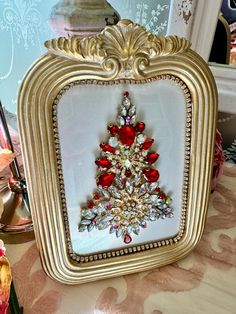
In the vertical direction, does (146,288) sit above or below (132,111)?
below

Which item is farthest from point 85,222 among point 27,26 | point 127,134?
point 27,26

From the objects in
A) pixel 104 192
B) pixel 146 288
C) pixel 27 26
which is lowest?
pixel 146 288

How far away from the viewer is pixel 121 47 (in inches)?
11.4

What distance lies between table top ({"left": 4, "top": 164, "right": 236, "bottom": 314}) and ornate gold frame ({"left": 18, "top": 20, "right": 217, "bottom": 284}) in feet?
0.05

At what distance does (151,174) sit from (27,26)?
429 millimetres

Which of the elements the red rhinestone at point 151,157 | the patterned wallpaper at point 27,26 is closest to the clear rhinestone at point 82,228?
the red rhinestone at point 151,157

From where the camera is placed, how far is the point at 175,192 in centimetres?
38

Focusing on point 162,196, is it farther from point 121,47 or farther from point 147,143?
point 121,47

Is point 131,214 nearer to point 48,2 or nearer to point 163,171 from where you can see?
point 163,171

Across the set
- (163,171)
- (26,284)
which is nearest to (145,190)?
(163,171)

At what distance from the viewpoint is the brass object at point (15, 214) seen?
419 mm

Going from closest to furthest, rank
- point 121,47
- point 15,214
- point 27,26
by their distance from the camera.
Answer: point 121,47 → point 15,214 → point 27,26

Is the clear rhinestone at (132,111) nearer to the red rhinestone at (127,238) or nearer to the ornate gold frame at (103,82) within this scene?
the ornate gold frame at (103,82)

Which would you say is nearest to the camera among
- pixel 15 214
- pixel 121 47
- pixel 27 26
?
pixel 121 47
